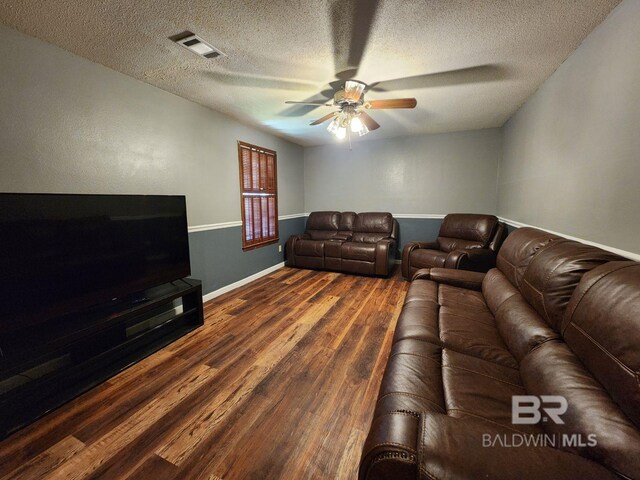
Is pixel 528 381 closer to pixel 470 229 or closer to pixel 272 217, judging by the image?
pixel 470 229

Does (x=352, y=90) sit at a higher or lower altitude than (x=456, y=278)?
higher

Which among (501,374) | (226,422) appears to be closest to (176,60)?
(226,422)

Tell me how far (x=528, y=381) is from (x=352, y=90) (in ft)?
7.65

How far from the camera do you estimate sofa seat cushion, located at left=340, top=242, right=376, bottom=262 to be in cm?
397

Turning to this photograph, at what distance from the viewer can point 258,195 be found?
4031mm

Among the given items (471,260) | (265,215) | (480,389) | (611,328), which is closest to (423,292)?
(480,389)

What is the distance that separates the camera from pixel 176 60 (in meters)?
2.00

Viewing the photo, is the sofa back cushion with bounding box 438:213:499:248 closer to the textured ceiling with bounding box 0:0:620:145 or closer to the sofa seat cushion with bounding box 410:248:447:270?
the sofa seat cushion with bounding box 410:248:447:270

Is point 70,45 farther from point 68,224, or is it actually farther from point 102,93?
point 68,224

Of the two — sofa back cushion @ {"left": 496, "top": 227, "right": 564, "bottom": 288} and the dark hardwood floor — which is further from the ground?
sofa back cushion @ {"left": 496, "top": 227, "right": 564, "bottom": 288}

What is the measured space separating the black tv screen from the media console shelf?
96 mm

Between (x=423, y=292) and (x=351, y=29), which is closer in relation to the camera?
(x=351, y=29)

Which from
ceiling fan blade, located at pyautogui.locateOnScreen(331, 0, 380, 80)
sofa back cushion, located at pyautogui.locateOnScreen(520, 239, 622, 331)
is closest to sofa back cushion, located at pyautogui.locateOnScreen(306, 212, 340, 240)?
ceiling fan blade, located at pyautogui.locateOnScreen(331, 0, 380, 80)

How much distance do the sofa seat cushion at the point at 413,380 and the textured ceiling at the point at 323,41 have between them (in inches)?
73.8
